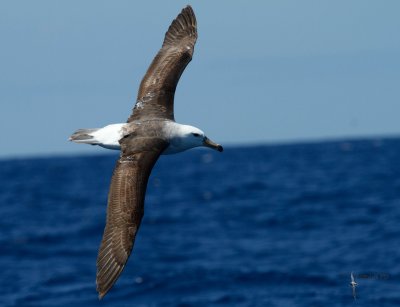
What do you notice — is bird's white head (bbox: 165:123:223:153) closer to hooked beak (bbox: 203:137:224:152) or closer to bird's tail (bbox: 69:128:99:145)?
hooked beak (bbox: 203:137:224:152)

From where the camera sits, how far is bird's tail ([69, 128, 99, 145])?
13884 millimetres

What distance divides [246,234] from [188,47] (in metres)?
14.4

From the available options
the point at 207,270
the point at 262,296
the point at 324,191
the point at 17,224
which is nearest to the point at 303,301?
the point at 262,296

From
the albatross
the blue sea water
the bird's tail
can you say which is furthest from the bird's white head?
the blue sea water

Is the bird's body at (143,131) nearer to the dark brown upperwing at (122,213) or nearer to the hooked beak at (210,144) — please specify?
the hooked beak at (210,144)

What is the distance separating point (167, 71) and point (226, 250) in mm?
11772

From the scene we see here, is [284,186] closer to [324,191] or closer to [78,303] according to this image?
[324,191]

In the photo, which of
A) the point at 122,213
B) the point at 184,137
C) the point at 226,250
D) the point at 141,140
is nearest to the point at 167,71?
the point at 184,137

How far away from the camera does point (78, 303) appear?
19812mm

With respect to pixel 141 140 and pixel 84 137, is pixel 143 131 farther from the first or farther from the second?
pixel 84 137

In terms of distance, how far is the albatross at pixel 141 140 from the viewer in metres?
12.8

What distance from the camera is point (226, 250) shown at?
26266 millimetres

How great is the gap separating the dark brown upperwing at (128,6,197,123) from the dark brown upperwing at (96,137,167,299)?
146 centimetres

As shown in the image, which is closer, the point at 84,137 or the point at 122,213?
the point at 122,213
